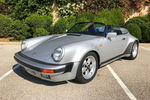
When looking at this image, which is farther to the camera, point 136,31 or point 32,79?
point 136,31

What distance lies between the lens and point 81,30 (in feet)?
12.8

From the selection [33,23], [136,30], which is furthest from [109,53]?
[33,23]

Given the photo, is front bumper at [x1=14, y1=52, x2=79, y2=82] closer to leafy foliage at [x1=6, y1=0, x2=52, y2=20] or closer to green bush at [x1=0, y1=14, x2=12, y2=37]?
green bush at [x1=0, y1=14, x2=12, y2=37]

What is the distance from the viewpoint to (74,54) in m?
2.66

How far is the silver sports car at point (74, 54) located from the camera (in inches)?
100

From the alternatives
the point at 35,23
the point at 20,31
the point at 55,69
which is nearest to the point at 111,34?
the point at 55,69

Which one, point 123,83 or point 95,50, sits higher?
point 95,50

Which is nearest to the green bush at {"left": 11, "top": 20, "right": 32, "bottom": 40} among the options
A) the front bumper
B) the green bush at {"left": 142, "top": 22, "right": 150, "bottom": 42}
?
the front bumper

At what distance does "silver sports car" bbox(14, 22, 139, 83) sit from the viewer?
8.34 ft

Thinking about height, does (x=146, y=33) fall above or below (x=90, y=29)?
below

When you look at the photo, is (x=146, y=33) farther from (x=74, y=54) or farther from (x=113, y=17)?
(x=74, y=54)

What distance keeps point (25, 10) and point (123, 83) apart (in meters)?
9.03

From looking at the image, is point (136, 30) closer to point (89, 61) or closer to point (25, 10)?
point (89, 61)

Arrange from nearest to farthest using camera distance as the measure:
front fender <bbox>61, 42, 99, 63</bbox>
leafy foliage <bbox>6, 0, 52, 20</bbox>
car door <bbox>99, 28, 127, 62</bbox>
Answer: front fender <bbox>61, 42, 99, 63</bbox> → car door <bbox>99, 28, 127, 62</bbox> → leafy foliage <bbox>6, 0, 52, 20</bbox>
